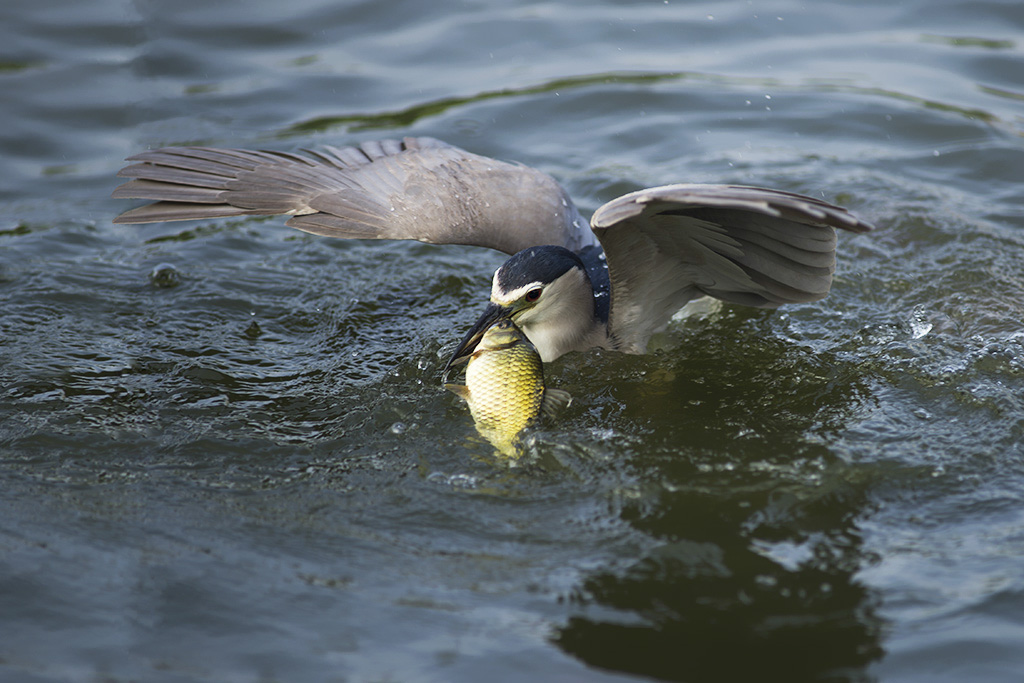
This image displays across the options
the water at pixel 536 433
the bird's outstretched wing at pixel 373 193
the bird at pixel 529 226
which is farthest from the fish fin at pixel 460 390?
the bird's outstretched wing at pixel 373 193

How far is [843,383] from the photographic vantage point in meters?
4.38

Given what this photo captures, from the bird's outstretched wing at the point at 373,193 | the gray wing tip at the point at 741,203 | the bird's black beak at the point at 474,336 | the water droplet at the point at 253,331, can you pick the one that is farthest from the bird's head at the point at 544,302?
the water droplet at the point at 253,331

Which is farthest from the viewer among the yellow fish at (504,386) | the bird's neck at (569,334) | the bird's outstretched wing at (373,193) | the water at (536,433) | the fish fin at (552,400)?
the bird's neck at (569,334)

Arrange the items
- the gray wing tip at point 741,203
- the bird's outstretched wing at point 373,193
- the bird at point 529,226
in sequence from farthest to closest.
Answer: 1. the bird's outstretched wing at point 373,193
2. the bird at point 529,226
3. the gray wing tip at point 741,203

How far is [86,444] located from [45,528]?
0.57 meters

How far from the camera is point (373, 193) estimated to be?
5027 millimetres

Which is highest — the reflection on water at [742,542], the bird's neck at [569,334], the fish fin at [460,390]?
the bird's neck at [569,334]

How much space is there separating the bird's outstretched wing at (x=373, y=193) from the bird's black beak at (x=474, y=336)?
0.70 meters

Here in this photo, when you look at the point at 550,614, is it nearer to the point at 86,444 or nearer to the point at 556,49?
the point at 86,444

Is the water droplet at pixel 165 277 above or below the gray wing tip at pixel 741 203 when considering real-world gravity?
above

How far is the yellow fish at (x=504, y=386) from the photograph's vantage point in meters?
3.70

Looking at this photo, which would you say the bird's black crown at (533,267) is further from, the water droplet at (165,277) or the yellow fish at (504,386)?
the water droplet at (165,277)

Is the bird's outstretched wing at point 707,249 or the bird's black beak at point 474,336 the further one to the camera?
the bird's black beak at point 474,336

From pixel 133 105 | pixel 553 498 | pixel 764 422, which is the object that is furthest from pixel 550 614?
pixel 133 105
